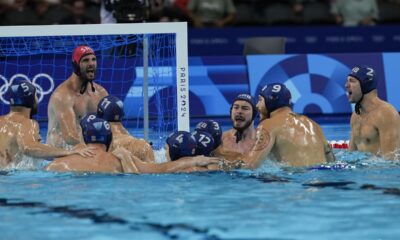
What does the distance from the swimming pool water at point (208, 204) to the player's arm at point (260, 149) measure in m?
0.10

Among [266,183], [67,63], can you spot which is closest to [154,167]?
[266,183]

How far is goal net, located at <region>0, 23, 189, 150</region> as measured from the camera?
28.8 ft

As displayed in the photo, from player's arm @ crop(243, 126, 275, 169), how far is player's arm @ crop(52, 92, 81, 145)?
1.78m

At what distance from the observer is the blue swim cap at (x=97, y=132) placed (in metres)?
6.78

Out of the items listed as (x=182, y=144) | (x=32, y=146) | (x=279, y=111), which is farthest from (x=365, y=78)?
(x=32, y=146)

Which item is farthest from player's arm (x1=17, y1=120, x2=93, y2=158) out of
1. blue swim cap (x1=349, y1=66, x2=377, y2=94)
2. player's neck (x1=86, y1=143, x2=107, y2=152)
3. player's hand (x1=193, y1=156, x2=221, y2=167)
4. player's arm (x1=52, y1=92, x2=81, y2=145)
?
blue swim cap (x1=349, y1=66, x2=377, y2=94)

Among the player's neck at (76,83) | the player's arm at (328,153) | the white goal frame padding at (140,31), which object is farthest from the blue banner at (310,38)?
the player's arm at (328,153)

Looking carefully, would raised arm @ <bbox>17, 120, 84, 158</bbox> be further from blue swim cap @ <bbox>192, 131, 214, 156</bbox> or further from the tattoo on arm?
the tattoo on arm

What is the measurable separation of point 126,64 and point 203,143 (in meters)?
4.47

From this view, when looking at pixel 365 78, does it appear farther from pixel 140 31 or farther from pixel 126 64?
pixel 126 64

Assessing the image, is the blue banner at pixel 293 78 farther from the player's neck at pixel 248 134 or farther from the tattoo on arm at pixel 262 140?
the tattoo on arm at pixel 262 140

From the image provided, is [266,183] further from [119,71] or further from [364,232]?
[119,71]

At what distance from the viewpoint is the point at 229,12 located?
584 inches

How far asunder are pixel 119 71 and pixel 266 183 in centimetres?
503
